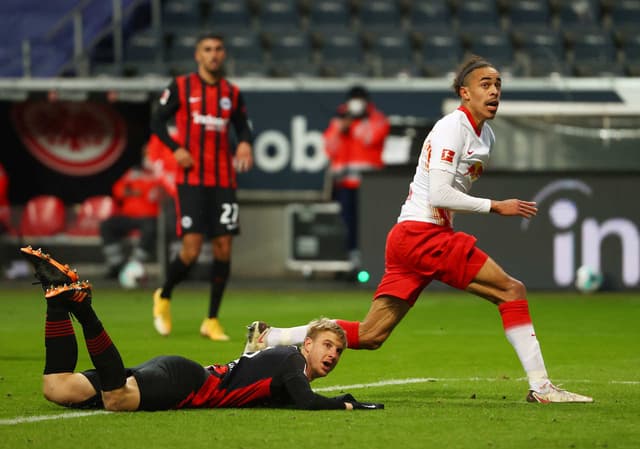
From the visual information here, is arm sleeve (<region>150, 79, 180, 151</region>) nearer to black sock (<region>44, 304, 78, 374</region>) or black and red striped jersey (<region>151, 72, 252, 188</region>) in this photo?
black and red striped jersey (<region>151, 72, 252, 188</region>)

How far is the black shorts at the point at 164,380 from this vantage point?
6.08m

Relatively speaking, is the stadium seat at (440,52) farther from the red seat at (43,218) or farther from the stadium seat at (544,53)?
the red seat at (43,218)

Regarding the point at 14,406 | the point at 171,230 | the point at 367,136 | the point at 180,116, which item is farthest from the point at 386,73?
the point at 14,406

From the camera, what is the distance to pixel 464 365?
8.66m

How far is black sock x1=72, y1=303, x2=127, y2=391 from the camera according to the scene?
5.91m

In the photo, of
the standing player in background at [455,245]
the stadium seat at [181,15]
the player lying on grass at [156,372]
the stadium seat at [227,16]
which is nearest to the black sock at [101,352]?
the player lying on grass at [156,372]

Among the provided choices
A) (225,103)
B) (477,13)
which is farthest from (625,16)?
(225,103)

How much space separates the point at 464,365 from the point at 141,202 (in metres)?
10.7

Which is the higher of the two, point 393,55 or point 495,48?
point 495,48

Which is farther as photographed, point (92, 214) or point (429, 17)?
point (429, 17)

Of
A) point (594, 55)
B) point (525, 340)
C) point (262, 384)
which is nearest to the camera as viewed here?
point (262, 384)

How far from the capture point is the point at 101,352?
591 cm

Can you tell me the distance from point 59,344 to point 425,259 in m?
1.89

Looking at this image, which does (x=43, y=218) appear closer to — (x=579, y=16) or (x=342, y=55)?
(x=342, y=55)
